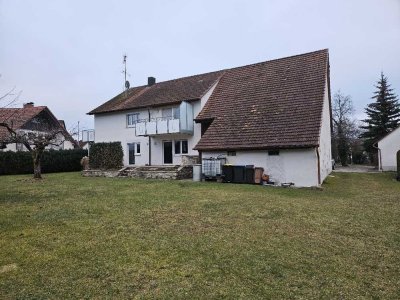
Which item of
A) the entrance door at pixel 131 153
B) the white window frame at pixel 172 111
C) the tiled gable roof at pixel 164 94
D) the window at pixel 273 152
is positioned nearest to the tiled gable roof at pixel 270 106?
the window at pixel 273 152

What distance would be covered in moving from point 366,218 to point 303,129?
9248 millimetres

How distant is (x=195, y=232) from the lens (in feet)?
25.8

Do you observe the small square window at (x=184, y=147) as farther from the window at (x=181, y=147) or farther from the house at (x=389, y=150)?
the house at (x=389, y=150)

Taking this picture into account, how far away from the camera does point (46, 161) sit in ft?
98.8

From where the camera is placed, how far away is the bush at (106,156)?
27.6 m

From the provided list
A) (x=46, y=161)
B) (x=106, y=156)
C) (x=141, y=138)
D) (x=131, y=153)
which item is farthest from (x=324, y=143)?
(x=46, y=161)

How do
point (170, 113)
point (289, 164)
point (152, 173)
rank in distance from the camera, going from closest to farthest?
point (289, 164) < point (152, 173) < point (170, 113)

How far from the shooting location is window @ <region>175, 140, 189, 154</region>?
26844mm

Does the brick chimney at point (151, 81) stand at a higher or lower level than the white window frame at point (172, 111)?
higher

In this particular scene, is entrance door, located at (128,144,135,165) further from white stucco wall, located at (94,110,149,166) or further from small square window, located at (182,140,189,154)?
small square window, located at (182,140,189,154)

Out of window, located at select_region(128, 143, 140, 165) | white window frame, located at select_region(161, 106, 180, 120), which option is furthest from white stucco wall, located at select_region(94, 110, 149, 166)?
white window frame, located at select_region(161, 106, 180, 120)

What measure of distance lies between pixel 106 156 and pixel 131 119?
452 centimetres

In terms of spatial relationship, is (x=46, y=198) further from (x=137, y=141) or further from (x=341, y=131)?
(x=341, y=131)

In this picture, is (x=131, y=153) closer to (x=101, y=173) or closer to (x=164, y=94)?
(x=101, y=173)
